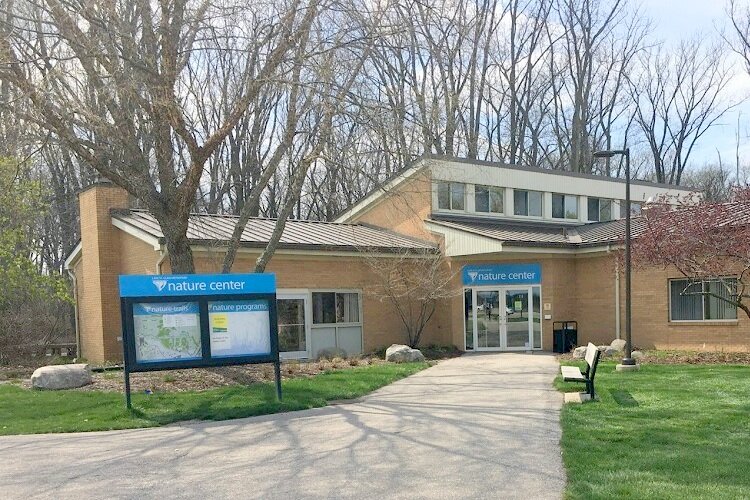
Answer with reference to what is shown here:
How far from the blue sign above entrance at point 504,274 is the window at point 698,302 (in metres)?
3.83

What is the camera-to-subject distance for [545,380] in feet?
43.1

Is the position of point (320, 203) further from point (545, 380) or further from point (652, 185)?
point (545, 380)

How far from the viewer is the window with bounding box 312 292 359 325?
787 inches

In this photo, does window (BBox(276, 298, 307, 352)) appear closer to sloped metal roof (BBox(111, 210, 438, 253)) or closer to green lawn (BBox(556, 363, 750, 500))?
sloped metal roof (BBox(111, 210, 438, 253))

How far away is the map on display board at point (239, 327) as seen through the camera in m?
11.0

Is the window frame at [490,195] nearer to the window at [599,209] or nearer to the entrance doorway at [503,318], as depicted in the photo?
the entrance doorway at [503,318]

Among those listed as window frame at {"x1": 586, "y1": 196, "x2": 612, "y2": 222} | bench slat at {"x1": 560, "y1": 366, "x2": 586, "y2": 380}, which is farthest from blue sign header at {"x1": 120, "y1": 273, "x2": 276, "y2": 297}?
window frame at {"x1": 586, "y1": 196, "x2": 612, "y2": 222}

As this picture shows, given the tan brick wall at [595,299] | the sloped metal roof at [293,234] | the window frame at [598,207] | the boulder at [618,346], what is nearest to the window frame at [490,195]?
the sloped metal roof at [293,234]

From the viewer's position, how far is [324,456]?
24.0 ft

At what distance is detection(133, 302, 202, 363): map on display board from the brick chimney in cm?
924

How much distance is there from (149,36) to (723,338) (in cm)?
1582

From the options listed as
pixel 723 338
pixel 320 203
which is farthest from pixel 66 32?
pixel 320 203

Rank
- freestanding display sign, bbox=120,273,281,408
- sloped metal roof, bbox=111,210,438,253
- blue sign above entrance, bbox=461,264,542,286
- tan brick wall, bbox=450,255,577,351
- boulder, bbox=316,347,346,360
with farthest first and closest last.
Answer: blue sign above entrance, bbox=461,264,542,286, tan brick wall, bbox=450,255,577,351, boulder, bbox=316,347,346,360, sloped metal roof, bbox=111,210,438,253, freestanding display sign, bbox=120,273,281,408

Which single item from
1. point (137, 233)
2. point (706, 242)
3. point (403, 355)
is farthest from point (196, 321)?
point (706, 242)
